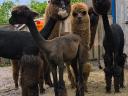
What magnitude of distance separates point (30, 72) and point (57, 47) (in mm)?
560

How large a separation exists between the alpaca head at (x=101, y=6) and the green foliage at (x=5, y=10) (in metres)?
11.4

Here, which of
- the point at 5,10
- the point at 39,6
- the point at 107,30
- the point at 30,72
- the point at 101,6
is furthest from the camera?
the point at 5,10

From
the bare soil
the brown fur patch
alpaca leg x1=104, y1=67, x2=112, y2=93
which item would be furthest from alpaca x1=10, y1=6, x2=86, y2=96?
the bare soil

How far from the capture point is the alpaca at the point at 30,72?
20.7 feet

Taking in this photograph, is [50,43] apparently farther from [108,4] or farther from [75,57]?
[108,4]

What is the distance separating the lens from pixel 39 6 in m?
18.0

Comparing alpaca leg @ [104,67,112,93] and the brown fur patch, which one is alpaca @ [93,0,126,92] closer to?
alpaca leg @ [104,67,112,93]

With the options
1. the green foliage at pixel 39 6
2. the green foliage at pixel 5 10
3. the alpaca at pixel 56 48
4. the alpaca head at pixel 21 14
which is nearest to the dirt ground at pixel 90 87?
the alpaca at pixel 56 48

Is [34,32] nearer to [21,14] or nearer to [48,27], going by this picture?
[21,14]

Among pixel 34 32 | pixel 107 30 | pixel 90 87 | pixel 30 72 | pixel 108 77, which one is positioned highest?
pixel 34 32

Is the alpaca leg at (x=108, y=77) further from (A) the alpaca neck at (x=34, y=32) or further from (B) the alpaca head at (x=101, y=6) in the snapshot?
(A) the alpaca neck at (x=34, y=32)

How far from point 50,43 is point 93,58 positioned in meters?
6.39

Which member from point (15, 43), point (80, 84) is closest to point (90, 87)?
point (80, 84)

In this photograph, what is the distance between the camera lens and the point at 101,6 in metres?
6.93
